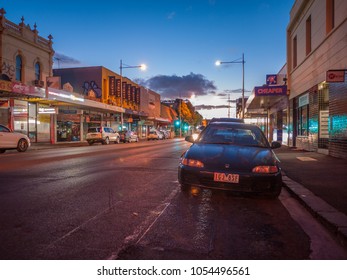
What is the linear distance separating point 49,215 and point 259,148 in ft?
14.0

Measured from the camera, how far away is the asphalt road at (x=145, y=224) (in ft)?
12.0

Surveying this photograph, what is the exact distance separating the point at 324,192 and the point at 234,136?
225 cm

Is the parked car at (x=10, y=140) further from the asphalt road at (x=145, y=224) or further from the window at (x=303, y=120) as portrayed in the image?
the window at (x=303, y=120)

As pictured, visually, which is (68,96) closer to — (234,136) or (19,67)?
(19,67)

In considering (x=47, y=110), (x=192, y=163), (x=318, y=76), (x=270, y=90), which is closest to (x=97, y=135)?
(x=47, y=110)

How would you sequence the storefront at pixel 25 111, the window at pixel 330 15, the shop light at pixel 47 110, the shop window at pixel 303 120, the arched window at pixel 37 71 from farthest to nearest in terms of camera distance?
the arched window at pixel 37 71, the shop light at pixel 47 110, the storefront at pixel 25 111, the shop window at pixel 303 120, the window at pixel 330 15

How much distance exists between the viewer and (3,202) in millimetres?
5863

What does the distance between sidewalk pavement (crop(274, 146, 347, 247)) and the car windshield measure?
1.28 m

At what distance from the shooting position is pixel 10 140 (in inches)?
741

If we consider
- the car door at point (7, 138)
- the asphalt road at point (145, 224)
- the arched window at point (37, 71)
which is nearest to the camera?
the asphalt road at point (145, 224)

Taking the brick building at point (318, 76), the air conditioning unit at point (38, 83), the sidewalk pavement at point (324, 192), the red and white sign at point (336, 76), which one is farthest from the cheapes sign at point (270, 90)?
the air conditioning unit at point (38, 83)

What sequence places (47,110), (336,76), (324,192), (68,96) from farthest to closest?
(68,96)
(47,110)
(336,76)
(324,192)

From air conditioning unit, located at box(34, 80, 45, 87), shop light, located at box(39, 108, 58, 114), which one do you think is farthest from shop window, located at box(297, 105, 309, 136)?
air conditioning unit, located at box(34, 80, 45, 87)

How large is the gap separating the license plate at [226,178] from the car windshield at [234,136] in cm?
147
